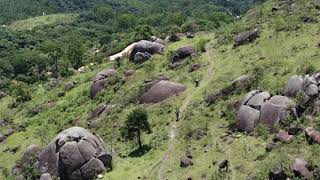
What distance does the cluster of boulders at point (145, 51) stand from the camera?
94312 millimetres

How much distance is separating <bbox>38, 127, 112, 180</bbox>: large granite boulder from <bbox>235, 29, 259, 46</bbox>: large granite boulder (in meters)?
31.9

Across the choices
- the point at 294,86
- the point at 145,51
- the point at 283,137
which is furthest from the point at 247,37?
the point at 283,137

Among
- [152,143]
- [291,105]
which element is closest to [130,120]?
[152,143]

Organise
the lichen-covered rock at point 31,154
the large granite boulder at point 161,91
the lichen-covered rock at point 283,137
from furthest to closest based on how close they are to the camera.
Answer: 1. the large granite boulder at point 161,91
2. the lichen-covered rock at point 31,154
3. the lichen-covered rock at point 283,137

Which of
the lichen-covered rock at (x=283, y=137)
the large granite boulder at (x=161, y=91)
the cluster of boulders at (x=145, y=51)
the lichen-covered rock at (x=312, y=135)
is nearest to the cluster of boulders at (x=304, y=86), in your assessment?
the lichen-covered rock at (x=312, y=135)

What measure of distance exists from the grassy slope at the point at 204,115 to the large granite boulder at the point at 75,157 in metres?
2.53

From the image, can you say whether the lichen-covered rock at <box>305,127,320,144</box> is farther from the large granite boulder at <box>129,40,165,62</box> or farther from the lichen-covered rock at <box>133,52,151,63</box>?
the large granite boulder at <box>129,40,165,62</box>

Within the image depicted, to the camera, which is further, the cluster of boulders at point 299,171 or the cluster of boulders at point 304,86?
the cluster of boulders at point 304,86

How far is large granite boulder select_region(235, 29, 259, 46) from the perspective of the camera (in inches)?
3253

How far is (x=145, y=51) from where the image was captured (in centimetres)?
9600

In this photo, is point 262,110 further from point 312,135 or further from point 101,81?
point 101,81

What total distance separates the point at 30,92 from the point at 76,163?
4784cm

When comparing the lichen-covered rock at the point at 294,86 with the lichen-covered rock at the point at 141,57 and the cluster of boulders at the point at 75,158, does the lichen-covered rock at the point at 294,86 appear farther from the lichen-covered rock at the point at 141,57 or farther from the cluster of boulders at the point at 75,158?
the lichen-covered rock at the point at 141,57

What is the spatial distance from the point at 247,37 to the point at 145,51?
→ 21702 mm
